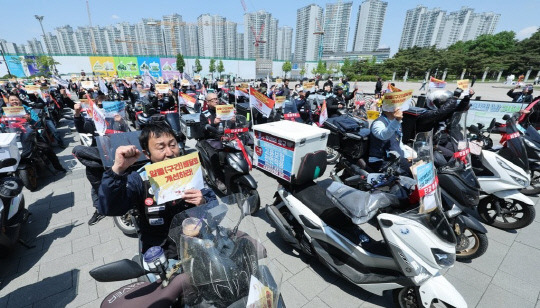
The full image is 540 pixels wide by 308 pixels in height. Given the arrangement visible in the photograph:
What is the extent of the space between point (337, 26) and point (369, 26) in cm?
2129

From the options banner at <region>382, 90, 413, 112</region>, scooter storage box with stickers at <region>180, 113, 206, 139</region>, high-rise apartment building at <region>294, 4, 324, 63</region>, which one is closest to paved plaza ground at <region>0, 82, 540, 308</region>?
banner at <region>382, 90, 413, 112</region>

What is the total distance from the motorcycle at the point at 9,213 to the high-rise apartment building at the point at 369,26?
107287 millimetres

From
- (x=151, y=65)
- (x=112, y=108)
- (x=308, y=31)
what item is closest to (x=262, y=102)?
(x=112, y=108)

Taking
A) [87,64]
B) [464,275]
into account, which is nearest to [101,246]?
[464,275]

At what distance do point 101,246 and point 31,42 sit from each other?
396 feet

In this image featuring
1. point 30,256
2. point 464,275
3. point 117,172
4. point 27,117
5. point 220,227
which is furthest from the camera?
point 27,117

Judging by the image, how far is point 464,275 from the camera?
113 inches

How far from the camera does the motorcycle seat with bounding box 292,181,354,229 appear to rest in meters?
2.72

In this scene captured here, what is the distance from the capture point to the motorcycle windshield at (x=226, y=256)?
1.15 metres

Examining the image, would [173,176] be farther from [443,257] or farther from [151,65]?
[151,65]

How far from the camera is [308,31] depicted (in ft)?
266

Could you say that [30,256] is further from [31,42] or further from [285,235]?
[31,42]

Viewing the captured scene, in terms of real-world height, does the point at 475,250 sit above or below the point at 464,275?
above

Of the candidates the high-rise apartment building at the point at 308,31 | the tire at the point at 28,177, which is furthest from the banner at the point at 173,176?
the high-rise apartment building at the point at 308,31
